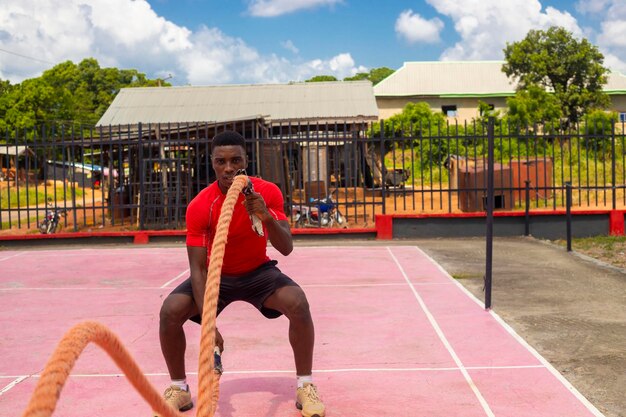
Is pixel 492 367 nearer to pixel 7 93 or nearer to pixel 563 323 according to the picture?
pixel 563 323

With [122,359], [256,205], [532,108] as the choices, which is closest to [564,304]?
[256,205]

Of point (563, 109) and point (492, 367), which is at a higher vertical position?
point (563, 109)

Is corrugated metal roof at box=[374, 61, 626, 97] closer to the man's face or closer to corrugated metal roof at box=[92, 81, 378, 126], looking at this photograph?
corrugated metal roof at box=[92, 81, 378, 126]

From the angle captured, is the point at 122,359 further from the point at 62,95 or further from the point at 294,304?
the point at 62,95

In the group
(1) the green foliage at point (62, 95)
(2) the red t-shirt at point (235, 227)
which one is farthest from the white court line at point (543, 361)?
(1) the green foliage at point (62, 95)

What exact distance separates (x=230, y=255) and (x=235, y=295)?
249mm

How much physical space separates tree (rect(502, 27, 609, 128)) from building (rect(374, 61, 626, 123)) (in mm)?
5721

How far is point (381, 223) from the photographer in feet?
51.4

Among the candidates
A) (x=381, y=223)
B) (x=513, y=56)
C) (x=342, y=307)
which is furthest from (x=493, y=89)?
(x=342, y=307)

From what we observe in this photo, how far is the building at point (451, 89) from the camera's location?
50375 millimetres

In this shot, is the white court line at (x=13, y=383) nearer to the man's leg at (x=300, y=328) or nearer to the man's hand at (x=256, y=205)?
the man's leg at (x=300, y=328)

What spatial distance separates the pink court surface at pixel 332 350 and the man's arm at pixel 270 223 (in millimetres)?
1078

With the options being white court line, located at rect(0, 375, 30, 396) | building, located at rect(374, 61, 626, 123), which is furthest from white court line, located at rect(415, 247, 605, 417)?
building, located at rect(374, 61, 626, 123)

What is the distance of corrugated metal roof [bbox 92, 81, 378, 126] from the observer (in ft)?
92.8
